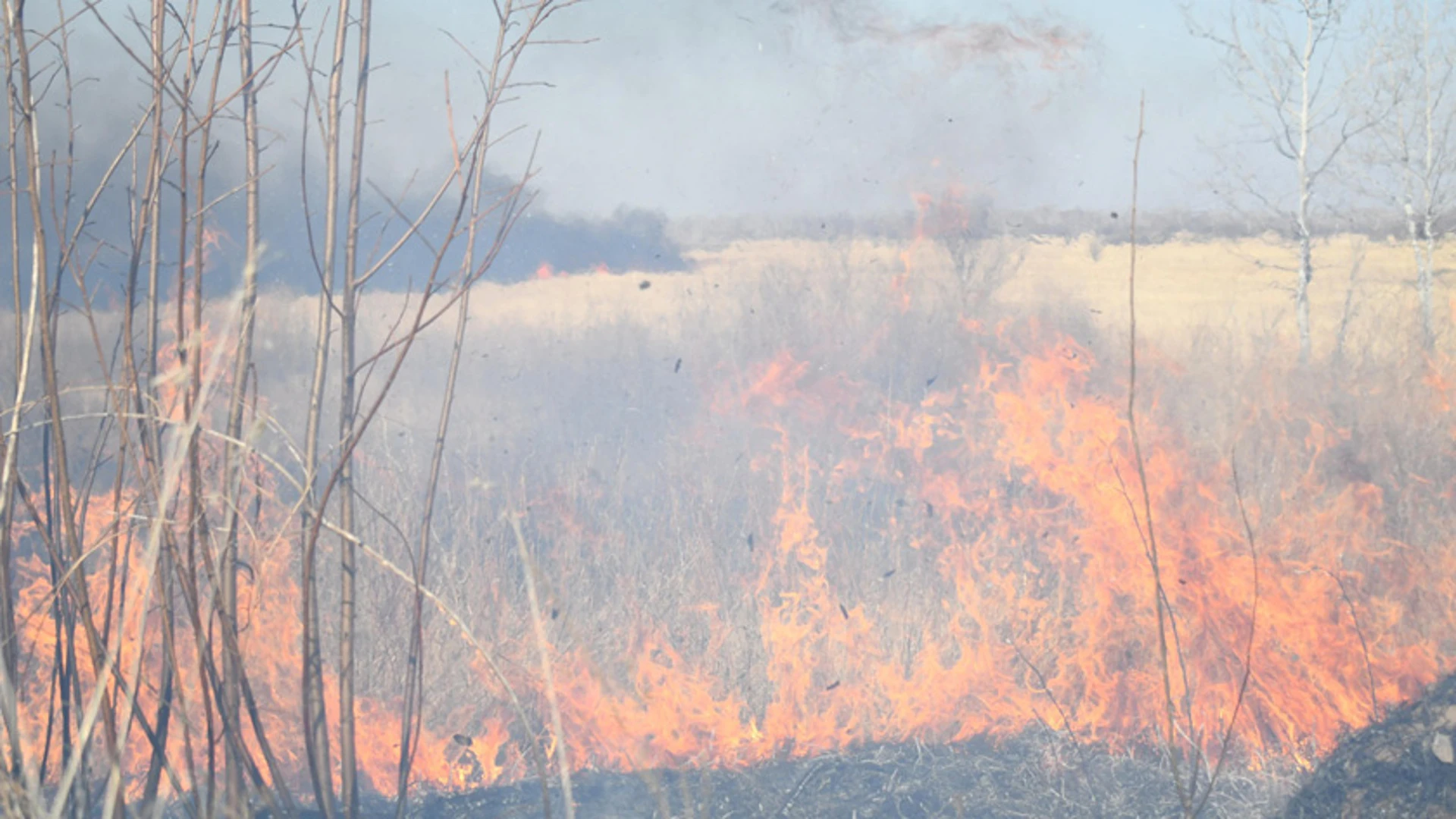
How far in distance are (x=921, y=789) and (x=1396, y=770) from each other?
7.25 feet

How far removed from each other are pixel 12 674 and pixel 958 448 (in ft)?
17.4

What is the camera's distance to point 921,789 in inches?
188

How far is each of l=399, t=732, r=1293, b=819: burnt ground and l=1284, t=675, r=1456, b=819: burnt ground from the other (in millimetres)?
1293

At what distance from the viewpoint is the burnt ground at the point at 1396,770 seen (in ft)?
9.68

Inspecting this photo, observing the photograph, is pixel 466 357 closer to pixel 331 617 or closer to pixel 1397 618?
pixel 331 617

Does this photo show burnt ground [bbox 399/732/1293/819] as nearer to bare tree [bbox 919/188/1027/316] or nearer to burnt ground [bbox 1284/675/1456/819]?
burnt ground [bbox 1284/675/1456/819]

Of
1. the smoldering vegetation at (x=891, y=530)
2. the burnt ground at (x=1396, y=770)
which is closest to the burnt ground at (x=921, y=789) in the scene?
the smoldering vegetation at (x=891, y=530)

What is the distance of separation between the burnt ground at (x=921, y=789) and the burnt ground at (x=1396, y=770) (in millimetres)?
1293

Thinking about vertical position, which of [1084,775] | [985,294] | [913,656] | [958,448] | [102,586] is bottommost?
[1084,775]

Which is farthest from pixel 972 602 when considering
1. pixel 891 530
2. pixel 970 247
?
pixel 970 247

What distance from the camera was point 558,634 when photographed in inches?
222

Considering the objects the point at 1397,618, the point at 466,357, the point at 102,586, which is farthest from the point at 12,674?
the point at 1397,618

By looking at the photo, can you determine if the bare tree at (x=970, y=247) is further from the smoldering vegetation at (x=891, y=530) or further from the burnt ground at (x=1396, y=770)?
the burnt ground at (x=1396, y=770)

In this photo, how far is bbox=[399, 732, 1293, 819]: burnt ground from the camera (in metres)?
4.51
